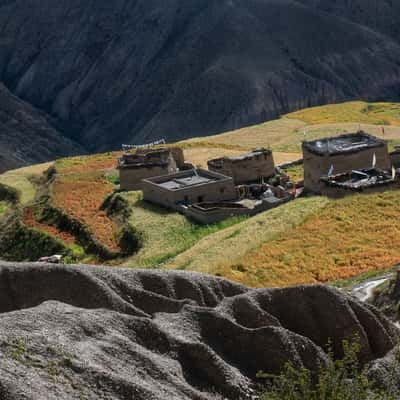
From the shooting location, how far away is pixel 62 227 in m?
52.1

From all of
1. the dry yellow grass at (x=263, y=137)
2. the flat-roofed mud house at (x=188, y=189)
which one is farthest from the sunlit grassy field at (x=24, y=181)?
the dry yellow grass at (x=263, y=137)

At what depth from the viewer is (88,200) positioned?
56.3 metres

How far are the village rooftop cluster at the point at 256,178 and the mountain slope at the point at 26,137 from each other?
5183 centimetres

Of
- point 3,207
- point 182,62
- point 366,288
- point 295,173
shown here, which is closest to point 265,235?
point 366,288

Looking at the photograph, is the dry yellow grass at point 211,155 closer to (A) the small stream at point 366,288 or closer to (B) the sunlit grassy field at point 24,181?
(B) the sunlit grassy field at point 24,181

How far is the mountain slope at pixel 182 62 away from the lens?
11662cm

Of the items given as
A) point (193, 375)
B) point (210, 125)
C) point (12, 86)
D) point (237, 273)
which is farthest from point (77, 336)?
point (12, 86)

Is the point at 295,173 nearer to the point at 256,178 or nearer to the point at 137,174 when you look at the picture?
the point at 256,178

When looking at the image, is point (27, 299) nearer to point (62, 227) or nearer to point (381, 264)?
point (381, 264)

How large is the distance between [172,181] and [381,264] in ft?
71.5

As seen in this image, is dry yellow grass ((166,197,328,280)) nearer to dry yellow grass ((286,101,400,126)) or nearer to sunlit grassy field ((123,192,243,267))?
sunlit grassy field ((123,192,243,267))

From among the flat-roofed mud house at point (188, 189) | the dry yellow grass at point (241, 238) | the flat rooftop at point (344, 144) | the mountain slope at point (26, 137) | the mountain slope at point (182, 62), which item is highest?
the flat rooftop at point (344, 144)

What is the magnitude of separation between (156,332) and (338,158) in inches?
1313

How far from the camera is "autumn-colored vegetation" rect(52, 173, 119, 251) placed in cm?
4946
